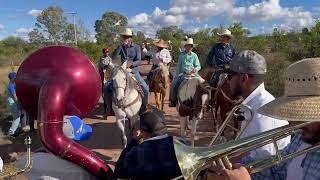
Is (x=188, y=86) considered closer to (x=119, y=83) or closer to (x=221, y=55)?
(x=221, y=55)

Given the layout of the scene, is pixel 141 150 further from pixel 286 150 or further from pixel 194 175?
pixel 286 150

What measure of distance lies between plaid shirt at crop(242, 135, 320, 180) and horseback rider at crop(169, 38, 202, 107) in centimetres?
600

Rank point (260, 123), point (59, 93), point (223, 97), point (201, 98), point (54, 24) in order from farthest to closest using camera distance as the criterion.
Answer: point (54, 24) → point (201, 98) → point (223, 97) → point (260, 123) → point (59, 93)

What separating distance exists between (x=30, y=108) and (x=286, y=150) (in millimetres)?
1577

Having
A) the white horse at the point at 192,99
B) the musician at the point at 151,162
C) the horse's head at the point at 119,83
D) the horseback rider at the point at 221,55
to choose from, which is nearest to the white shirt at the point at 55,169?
the musician at the point at 151,162

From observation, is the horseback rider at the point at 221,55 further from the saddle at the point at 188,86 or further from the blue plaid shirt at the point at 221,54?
the saddle at the point at 188,86

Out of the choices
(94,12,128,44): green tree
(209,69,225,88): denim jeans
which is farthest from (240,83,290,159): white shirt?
(94,12,128,44): green tree

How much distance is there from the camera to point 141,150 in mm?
2135

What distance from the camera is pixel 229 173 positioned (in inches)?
71.3

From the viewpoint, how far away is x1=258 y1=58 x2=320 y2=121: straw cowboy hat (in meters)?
1.81

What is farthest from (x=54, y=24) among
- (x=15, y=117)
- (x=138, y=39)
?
(x=15, y=117)

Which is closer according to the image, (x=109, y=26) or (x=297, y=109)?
(x=297, y=109)

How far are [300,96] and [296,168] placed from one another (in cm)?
44

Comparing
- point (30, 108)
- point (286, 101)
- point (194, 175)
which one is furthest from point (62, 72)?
point (286, 101)
